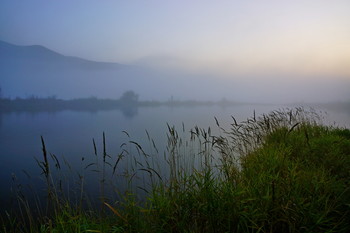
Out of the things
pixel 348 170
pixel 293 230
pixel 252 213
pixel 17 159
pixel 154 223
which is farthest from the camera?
pixel 17 159

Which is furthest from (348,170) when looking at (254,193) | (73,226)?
(73,226)

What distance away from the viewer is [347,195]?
3.21 metres

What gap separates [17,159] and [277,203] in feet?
58.5

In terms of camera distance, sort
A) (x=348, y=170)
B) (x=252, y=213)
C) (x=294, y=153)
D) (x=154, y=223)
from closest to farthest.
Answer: (x=252, y=213)
(x=154, y=223)
(x=348, y=170)
(x=294, y=153)

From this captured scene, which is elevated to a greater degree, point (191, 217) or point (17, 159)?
point (191, 217)

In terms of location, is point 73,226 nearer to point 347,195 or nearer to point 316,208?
point 316,208

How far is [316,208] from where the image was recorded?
9.30 feet

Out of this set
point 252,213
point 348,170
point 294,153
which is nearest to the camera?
point 252,213

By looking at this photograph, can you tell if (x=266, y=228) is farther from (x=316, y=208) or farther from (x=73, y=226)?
(x=73, y=226)

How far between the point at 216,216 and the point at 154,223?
2.89ft

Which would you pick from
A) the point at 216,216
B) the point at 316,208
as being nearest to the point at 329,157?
the point at 316,208

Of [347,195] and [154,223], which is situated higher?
[347,195]

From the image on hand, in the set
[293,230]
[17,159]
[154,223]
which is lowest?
[17,159]

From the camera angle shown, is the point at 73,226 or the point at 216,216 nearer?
the point at 216,216
